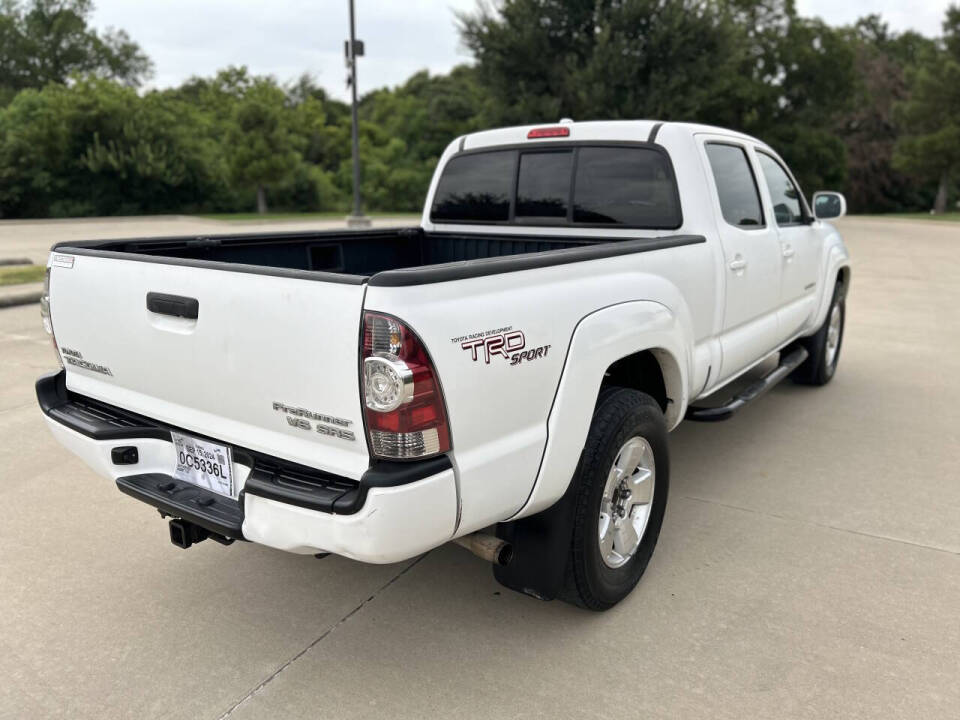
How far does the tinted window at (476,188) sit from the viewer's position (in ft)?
14.5

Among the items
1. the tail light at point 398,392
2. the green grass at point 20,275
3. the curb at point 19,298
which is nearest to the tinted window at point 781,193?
the tail light at point 398,392

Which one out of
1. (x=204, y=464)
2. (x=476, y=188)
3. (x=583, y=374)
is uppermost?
(x=476, y=188)

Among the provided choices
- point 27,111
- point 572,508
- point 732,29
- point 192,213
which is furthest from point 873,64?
point 572,508

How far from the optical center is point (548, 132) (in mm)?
4188

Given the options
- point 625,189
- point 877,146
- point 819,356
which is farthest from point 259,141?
point 877,146

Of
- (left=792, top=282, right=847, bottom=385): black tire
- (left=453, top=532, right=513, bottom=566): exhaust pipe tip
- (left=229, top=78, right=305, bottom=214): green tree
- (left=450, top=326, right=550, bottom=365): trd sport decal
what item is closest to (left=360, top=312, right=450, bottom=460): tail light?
(left=450, top=326, right=550, bottom=365): trd sport decal

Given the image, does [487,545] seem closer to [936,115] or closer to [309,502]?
[309,502]

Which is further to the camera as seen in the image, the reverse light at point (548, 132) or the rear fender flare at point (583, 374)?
the reverse light at point (548, 132)

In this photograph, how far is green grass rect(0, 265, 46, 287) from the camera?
11.0m

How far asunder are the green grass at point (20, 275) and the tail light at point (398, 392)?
10.9 m

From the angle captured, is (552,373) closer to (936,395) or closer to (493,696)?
(493,696)

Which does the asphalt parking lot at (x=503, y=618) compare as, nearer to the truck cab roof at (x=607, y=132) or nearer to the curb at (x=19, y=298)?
the truck cab roof at (x=607, y=132)

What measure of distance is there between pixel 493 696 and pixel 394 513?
0.84 m

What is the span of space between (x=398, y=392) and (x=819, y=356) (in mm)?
4936
